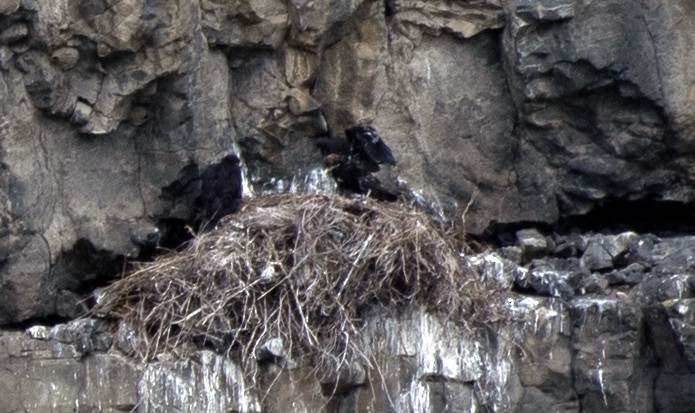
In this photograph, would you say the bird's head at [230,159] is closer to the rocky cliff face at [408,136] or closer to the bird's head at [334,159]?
the rocky cliff face at [408,136]

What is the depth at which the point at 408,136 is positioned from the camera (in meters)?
9.82

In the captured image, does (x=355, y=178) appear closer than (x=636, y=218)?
Yes

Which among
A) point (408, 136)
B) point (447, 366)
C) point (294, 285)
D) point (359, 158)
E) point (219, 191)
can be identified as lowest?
point (447, 366)

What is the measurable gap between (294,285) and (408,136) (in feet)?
5.74

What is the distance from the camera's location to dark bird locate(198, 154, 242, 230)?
898 cm

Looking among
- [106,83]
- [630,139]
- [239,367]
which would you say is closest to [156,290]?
[239,367]

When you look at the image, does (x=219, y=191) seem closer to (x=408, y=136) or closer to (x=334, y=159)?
(x=334, y=159)

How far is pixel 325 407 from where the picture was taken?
27.3 ft

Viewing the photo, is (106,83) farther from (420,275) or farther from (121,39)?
(420,275)

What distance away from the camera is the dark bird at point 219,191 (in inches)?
354

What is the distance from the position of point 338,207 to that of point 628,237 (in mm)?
1570

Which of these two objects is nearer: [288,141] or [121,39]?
[121,39]

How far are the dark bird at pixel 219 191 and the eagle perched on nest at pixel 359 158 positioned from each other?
703mm

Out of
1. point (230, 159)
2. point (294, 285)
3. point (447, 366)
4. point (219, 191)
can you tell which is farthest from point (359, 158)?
point (447, 366)
